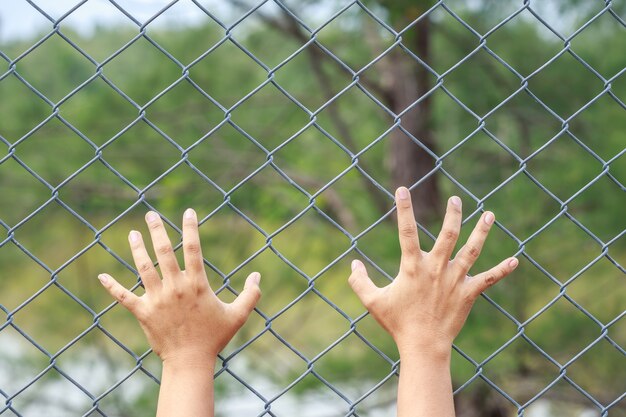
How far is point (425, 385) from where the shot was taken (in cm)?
127

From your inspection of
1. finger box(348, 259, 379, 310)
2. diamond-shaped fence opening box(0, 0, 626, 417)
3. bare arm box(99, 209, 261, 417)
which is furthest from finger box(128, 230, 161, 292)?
diamond-shaped fence opening box(0, 0, 626, 417)

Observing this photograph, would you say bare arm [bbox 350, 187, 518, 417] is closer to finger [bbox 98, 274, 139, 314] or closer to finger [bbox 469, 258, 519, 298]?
Result: finger [bbox 469, 258, 519, 298]

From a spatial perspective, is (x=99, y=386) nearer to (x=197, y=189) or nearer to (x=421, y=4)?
(x=197, y=189)

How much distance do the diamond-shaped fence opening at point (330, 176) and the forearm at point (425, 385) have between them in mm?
1907

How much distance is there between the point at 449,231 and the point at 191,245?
39 centimetres

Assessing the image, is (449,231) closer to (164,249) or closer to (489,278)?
(489,278)

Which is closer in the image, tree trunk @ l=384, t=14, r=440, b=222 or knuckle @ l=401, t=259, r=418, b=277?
knuckle @ l=401, t=259, r=418, b=277

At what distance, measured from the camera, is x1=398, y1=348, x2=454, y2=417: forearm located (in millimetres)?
1261

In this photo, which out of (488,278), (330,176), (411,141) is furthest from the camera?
(330,176)

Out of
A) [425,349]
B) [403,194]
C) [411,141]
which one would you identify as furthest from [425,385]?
[411,141]

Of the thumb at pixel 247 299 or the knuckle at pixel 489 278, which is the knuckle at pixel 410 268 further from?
the thumb at pixel 247 299

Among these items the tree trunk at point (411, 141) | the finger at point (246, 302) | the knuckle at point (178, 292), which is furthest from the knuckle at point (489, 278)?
the tree trunk at point (411, 141)

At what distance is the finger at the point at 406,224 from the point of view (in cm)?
126

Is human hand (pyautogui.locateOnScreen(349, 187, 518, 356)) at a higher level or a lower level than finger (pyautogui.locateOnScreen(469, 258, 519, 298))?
higher
